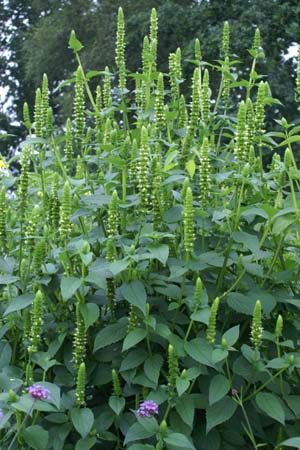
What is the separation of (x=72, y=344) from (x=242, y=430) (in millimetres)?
623

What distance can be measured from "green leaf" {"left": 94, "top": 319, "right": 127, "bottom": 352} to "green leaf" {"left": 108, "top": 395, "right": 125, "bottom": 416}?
0.16m

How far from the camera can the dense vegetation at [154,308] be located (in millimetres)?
2258

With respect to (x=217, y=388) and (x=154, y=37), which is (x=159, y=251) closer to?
(x=217, y=388)

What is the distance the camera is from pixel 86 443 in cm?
228

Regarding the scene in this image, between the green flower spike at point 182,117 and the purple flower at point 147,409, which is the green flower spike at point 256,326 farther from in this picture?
the green flower spike at point 182,117

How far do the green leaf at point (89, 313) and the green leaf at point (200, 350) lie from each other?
0.29m

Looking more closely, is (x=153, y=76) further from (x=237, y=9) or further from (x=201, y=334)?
(x=237, y=9)

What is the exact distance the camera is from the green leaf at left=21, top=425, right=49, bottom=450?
88.1 inches

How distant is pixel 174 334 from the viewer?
7.75 feet

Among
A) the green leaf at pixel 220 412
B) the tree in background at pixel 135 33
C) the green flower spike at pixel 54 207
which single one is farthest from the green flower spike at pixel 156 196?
the tree in background at pixel 135 33

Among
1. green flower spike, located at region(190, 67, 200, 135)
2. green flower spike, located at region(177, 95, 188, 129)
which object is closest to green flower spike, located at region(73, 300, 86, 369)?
green flower spike, located at region(190, 67, 200, 135)

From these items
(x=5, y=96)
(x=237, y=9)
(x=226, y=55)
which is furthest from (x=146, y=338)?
(x=5, y=96)

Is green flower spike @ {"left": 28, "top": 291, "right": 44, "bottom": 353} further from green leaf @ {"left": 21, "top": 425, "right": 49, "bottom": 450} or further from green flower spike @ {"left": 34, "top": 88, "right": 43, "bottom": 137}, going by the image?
green flower spike @ {"left": 34, "top": 88, "right": 43, "bottom": 137}

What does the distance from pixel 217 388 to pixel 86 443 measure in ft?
1.40
